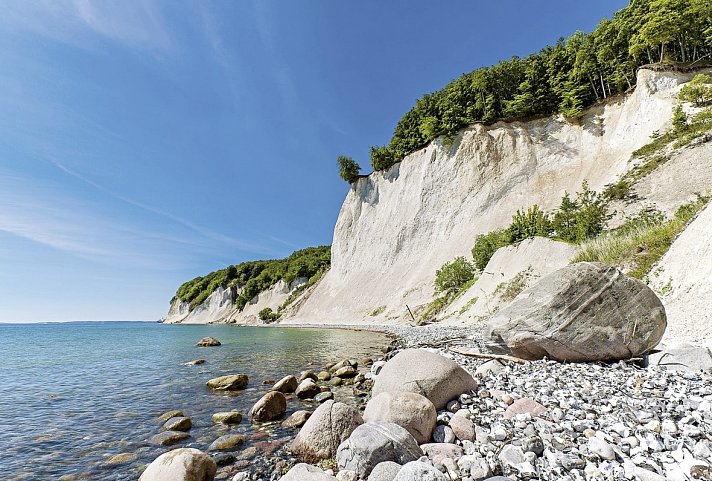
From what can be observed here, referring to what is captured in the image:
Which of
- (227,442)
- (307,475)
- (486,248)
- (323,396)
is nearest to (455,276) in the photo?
(486,248)

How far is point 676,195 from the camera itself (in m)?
25.5

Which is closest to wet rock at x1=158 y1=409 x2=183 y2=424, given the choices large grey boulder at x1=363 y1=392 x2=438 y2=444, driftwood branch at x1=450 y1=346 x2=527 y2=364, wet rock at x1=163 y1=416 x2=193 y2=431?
wet rock at x1=163 y1=416 x2=193 y2=431

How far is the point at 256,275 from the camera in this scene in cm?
10531

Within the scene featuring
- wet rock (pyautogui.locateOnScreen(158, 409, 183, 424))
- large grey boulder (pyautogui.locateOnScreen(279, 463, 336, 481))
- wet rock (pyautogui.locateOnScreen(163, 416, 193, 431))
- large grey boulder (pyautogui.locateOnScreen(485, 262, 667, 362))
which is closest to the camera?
large grey boulder (pyautogui.locateOnScreen(279, 463, 336, 481))

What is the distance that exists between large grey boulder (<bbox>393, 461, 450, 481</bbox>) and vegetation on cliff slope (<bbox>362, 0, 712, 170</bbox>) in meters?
48.3

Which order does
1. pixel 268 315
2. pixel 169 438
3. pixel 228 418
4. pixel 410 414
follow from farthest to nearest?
pixel 268 315
pixel 228 418
pixel 169 438
pixel 410 414

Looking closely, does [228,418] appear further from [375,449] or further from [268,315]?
[268,315]

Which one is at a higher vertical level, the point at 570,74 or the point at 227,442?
the point at 570,74

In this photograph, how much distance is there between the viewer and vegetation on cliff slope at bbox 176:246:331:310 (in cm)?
8331

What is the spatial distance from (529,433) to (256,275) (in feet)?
349

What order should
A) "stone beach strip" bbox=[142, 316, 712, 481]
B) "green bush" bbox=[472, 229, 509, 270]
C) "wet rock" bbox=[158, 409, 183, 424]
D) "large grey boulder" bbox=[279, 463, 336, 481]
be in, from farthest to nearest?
"green bush" bbox=[472, 229, 509, 270], "wet rock" bbox=[158, 409, 183, 424], "large grey boulder" bbox=[279, 463, 336, 481], "stone beach strip" bbox=[142, 316, 712, 481]

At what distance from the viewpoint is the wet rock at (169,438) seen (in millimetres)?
7176

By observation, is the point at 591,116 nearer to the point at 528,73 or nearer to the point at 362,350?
the point at 528,73

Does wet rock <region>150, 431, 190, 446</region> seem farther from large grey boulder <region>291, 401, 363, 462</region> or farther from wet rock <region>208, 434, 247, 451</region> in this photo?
large grey boulder <region>291, 401, 363, 462</region>
